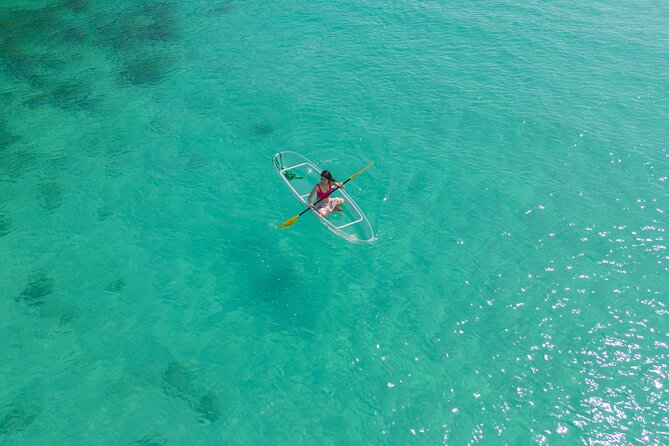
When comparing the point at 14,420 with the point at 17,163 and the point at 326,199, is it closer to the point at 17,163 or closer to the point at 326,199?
the point at 326,199

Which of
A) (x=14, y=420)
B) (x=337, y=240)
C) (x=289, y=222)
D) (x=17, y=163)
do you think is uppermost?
(x=289, y=222)

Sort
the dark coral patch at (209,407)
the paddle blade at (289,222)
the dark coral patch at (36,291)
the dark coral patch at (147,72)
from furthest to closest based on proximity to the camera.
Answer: the dark coral patch at (147,72) < the paddle blade at (289,222) < the dark coral patch at (36,291) < the dark coral patch at (209,407)

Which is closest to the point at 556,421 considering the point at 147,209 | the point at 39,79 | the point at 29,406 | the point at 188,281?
the point at 188,281

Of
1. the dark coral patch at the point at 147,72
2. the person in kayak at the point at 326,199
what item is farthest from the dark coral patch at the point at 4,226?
the person in kayak at the point at 326,199

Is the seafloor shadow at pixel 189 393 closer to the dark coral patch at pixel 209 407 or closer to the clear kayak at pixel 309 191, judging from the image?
the dark coral patch at pixel 209 407

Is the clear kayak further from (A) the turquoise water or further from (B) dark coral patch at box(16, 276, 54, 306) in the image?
(B) dark coral patch at box(16, 276, 54, 306)

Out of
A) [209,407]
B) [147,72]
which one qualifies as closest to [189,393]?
[209,407]

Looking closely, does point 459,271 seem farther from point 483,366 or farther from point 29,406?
point 29,406
